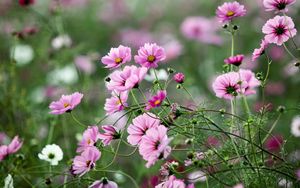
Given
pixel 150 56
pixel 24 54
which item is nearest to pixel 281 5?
pixel 150 56

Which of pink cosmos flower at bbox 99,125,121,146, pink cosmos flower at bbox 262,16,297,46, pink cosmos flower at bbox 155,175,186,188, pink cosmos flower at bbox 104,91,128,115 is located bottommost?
pink cosmos flower at bbox 155,175,186,188

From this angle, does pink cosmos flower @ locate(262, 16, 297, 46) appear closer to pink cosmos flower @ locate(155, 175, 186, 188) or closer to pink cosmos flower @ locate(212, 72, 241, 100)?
pink cosmos flower @ locate(212, 72, 241, 100)

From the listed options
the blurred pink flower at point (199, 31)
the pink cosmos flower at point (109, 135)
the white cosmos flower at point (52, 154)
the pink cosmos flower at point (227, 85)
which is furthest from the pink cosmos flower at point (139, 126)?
the blurred pink flower at point (199, 31)

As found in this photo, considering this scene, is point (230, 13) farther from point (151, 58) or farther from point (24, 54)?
point (24, 54)

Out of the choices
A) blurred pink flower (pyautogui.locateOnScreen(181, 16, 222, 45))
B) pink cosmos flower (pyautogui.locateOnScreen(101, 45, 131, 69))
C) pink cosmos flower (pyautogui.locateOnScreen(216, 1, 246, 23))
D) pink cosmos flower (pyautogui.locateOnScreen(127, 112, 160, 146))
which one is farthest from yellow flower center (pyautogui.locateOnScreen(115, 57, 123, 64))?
blurred pink flower (pyautogui.locateOnScreen(181, 16, 222, 45))

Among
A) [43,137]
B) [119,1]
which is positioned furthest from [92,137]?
[119,1]

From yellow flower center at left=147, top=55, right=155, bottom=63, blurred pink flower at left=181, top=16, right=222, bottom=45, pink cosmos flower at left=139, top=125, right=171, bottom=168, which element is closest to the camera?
pink cosmos flower at left=139, top=125, right=171, bottom=168

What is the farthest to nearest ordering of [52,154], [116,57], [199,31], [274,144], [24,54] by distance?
[24,54]
[199,31]
[274,144]
[52,154]
[116,57]
